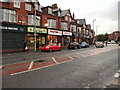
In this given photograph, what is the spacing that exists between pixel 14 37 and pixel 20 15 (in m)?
4.97

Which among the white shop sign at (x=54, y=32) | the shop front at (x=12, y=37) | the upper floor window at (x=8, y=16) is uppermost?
the upper floor window at (x=8, y=16)

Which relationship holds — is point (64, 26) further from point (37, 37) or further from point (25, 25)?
point (25, 25)

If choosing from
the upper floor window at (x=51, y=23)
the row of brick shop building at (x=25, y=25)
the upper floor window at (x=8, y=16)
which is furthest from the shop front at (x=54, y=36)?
the upper floor window at (x=8, y=16)

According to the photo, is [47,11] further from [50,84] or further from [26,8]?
[50,84]

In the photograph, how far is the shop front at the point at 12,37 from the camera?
18672mm

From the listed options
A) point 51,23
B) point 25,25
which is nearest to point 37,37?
point 25,25

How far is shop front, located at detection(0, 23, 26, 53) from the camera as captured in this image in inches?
735

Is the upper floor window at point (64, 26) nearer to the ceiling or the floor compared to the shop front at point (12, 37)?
nearer to the ceiling

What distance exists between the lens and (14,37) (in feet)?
66.7

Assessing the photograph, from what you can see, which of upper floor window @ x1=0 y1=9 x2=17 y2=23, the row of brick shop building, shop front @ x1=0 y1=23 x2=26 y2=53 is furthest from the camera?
the row of brick shop building

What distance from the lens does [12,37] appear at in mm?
20016

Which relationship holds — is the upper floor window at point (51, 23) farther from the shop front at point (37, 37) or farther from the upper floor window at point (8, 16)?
the upper floor window at point (8, 16)

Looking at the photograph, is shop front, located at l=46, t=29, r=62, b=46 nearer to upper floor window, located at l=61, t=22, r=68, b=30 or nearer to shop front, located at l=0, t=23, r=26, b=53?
upper floor window, located at l=61, t=22, r=68, b=30

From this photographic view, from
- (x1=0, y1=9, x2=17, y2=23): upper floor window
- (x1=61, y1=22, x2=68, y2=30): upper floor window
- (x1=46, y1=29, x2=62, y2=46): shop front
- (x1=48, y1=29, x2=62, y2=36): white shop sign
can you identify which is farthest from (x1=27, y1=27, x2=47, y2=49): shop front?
(x1=61, y1=22, x2=68, y2=30): upper floor window
